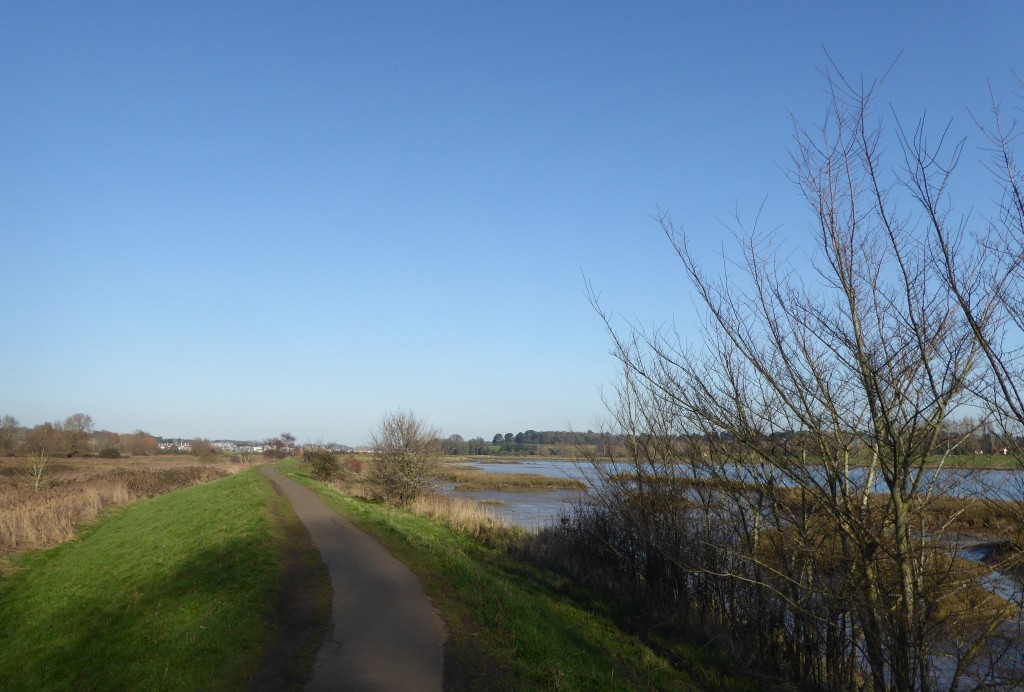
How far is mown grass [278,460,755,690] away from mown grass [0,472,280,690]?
2.53 m

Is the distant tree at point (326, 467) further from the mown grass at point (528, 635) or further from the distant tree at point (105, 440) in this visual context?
the distant tree at point (105, 440)

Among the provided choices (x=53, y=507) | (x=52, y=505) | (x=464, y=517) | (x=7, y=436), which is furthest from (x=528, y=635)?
(x=7, y=436)

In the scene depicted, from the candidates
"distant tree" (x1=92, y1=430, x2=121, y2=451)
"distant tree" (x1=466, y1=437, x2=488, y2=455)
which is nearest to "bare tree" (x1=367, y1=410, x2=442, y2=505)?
"distant tree" (x1=92, y1=430, x2=121, y2=451)

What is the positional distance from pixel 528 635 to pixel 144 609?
21.6 ft

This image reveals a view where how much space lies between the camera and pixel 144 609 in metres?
10.5

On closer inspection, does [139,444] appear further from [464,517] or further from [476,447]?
[464,517]

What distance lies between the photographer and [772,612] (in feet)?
32.0

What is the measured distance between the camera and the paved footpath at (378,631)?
6.59 meters

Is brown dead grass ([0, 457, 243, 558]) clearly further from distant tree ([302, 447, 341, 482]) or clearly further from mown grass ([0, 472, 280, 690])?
distant tree ([302, 447, 341, 482])

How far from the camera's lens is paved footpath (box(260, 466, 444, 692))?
6594 mm

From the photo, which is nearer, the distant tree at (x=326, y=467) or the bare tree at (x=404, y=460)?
the bare tree at (x=404, y=460)

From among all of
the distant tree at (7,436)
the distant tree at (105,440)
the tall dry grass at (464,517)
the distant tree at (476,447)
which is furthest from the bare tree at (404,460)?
the distant tree at (476,447)

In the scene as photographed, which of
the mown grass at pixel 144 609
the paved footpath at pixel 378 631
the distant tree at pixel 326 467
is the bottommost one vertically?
the mown grass at pixel 144 609

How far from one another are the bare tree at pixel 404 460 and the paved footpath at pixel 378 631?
13.3 metres
